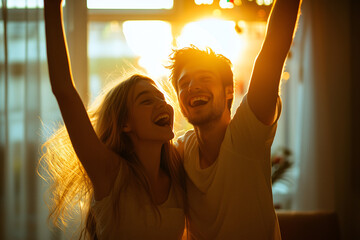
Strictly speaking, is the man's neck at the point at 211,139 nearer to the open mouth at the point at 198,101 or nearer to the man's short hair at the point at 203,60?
the open mouth at the point at 198,101

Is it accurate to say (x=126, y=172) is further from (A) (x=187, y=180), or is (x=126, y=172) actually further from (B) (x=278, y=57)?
(B) (x=278, y=57)

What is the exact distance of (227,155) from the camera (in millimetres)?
1232

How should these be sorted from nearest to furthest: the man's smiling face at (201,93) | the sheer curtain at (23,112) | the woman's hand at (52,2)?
the woman's hand at (52,2), the man's smiling face at (201,93), the sheer curtain at (23,112)

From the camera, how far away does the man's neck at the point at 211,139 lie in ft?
4.35

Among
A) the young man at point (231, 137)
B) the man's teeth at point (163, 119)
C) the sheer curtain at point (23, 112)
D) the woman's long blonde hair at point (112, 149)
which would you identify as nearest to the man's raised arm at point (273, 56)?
the young man at point (231, 137)

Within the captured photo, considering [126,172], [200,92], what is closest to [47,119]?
[126,172]

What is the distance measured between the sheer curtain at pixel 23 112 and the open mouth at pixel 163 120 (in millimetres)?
1306

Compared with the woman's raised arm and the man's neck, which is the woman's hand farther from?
the man's neck

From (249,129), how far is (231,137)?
83 millimetres

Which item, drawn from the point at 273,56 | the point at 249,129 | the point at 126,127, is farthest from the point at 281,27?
the point at 126,127

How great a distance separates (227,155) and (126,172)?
0.39 meters

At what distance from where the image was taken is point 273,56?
112 cm

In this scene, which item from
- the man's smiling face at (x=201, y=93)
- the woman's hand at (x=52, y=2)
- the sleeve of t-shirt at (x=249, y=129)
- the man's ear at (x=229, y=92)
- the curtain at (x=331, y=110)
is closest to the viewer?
the woman's hand at (x=52, y=2)

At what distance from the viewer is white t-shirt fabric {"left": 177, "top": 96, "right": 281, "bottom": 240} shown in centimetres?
121
